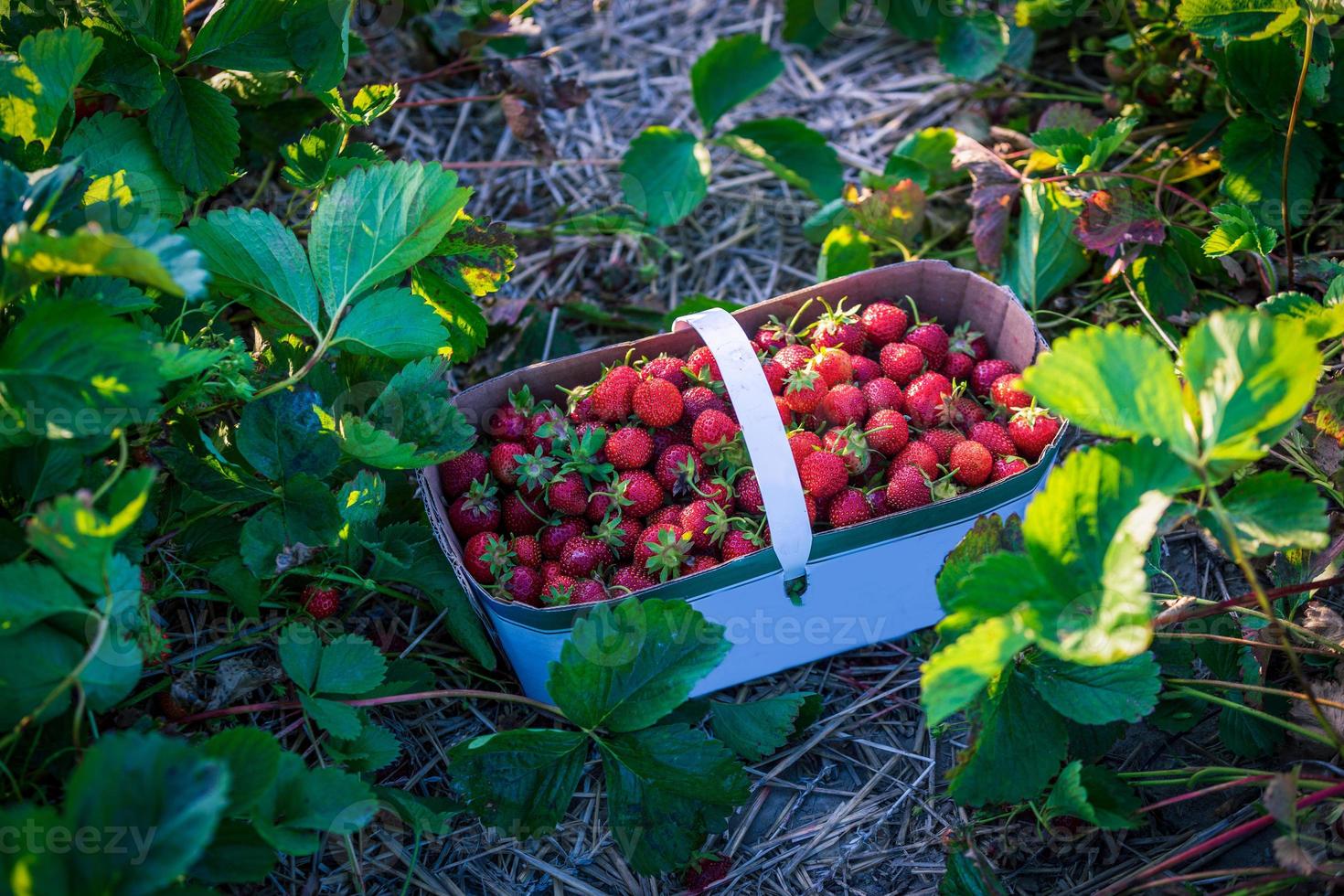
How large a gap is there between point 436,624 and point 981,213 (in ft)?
4.62

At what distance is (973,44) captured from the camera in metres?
2.43

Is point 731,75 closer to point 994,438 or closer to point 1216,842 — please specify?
point 994,438

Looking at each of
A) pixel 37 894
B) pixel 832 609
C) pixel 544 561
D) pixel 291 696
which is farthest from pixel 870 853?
pixel 37 894

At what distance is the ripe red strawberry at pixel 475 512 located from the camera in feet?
5.46

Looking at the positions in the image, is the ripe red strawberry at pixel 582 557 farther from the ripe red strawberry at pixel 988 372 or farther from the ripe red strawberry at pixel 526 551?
the ripe red strawberry at pixel 988 372

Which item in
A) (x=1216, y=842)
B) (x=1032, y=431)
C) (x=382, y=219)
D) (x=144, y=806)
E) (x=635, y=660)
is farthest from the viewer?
(x=1032, y=431)

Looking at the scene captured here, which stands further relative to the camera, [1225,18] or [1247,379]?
[1225,18]

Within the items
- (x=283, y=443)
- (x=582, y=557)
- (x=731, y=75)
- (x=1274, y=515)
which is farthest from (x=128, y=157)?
(x=1274, y=515)

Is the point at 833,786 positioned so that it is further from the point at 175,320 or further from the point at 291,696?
the point at 175,320

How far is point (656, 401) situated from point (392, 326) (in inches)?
18.0

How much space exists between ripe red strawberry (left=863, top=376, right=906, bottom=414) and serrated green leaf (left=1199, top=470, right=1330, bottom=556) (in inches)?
23.7

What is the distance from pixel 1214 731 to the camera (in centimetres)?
157

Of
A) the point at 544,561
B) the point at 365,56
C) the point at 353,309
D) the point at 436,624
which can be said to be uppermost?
the point at 365,56

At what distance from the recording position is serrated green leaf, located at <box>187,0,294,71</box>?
1676mm
